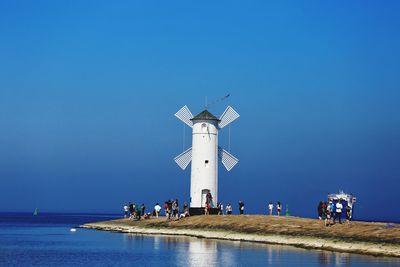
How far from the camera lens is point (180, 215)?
6838 cm

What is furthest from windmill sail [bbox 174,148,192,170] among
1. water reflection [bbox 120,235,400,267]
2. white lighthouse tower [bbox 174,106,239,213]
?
water reflection [bbox 120,235,400,267]

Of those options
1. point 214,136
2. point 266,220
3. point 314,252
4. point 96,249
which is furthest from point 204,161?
point 314,252

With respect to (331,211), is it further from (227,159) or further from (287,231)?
(227,159)

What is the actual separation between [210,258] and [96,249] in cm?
1005

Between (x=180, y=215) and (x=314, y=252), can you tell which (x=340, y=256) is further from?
(x=180, y=215)

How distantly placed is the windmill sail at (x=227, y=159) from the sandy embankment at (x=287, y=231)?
22.2 feet

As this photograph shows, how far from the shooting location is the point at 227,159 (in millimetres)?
69812

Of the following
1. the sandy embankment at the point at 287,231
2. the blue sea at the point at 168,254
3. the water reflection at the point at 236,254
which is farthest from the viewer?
the sandy embankment at the point at 287,231

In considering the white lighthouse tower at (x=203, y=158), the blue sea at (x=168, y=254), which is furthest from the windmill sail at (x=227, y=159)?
the blue sea at (x=168, y=254)

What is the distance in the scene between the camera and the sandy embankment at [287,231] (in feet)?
142

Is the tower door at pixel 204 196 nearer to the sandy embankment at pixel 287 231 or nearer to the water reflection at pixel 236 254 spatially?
the sandy embankment at pixel 287 231

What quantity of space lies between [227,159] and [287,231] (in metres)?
19.0

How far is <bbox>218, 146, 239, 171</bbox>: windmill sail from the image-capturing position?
228 feet

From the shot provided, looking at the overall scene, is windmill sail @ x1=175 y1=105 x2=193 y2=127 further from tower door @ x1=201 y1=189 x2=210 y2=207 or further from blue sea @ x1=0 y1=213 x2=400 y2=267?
blue sea @ x1=0 y1=213 x2=400 y2=267
